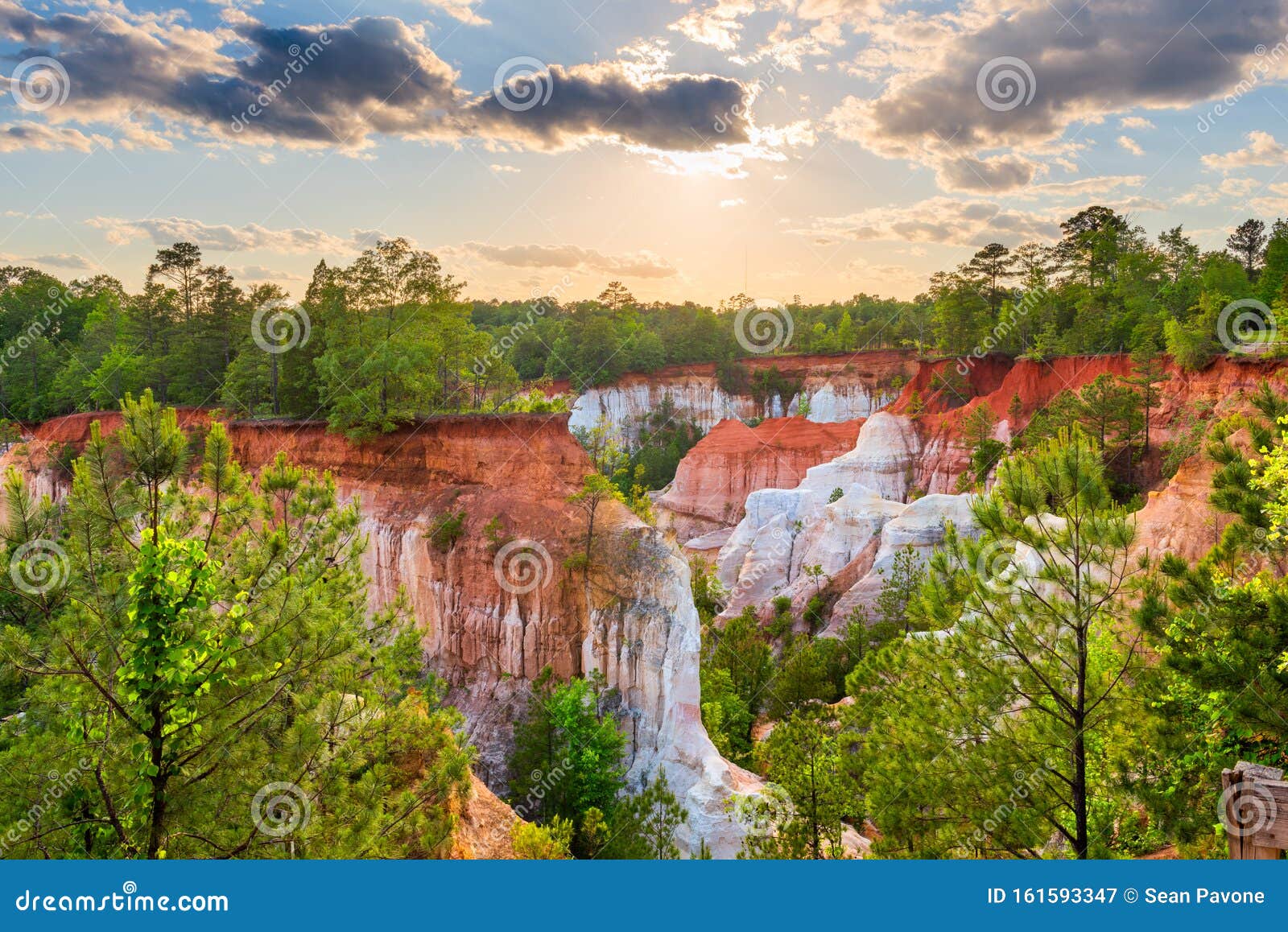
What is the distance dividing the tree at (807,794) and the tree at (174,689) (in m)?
6.64

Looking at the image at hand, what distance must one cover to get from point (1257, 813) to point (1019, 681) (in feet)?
15.7

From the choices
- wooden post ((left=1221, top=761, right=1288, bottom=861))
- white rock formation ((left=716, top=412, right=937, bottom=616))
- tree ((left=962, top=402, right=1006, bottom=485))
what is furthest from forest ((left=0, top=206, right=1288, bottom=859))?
tree ((left=962, top=402, right=1006, bottom=485))

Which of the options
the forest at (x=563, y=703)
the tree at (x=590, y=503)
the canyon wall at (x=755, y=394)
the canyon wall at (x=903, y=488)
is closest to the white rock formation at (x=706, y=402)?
the canyon wall at (x=755, y=394)

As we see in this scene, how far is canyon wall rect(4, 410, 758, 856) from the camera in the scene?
1855 centimetres

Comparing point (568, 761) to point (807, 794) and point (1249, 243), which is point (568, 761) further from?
point (1249, 243)

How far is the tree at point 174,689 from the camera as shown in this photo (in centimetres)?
600

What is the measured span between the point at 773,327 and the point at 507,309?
3717 centimetres

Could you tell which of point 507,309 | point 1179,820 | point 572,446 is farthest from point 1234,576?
point 507,309

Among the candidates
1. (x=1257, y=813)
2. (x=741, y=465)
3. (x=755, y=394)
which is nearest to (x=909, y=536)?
(x=741, y=465)

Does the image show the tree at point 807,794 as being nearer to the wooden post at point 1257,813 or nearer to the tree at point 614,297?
the wooden post at point 1257,813

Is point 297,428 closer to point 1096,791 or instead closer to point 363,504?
point 363,504

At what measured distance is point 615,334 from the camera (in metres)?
67.9

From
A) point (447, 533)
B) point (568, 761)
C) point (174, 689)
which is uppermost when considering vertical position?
point (174, 689)

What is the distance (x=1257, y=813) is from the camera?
14.6 ft
